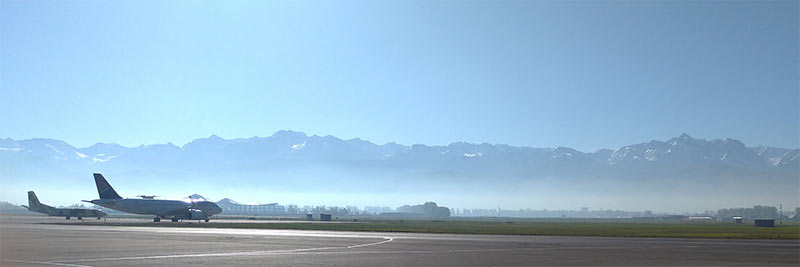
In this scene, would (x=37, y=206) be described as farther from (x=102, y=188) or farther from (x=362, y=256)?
(x=362, y=256)

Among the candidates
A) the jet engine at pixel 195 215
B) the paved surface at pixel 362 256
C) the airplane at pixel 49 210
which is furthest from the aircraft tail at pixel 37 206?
the paved surface at pixel 362 256

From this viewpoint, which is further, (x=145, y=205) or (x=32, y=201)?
(x=32, y=201)

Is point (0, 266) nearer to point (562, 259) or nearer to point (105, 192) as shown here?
point (562, 259)

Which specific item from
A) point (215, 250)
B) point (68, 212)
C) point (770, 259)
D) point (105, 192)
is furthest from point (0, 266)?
point (68, 212)

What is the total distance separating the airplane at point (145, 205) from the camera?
4769 inches

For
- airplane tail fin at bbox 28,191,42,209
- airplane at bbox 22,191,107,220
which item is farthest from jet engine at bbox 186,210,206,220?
airplane tail fin at bbox 28,191,42,209

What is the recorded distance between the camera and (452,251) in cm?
4050

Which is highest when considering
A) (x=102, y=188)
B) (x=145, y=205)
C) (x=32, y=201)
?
(x=102, y=188)

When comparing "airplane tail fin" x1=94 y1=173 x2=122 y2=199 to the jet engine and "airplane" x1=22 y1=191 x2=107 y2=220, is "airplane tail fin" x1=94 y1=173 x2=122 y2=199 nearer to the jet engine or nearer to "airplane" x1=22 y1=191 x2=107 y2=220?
the jet engine

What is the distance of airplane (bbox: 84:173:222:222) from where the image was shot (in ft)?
397

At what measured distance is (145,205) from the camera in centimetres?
12281

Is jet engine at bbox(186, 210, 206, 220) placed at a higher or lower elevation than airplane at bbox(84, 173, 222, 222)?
lower

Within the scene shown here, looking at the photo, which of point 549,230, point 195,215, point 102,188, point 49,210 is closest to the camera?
point 549,230

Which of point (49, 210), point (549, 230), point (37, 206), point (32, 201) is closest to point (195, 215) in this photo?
point (49, 210)
